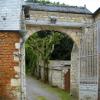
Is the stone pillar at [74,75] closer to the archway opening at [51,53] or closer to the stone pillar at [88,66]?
the stone pillar at [88,66]

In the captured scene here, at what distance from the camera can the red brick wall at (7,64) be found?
768 centimetres

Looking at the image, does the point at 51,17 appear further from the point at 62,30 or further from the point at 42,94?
the point at 42,94

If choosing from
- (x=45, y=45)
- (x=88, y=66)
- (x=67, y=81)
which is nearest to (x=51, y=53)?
(x=45, y=45)

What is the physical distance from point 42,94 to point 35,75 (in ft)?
43.1

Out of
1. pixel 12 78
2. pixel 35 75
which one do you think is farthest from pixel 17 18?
pixel 35 75

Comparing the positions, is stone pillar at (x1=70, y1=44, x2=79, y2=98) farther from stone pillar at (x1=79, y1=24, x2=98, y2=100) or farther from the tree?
the tree

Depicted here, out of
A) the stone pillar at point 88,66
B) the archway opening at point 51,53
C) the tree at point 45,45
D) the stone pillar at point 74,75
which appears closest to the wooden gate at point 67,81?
the archway opening at point 51,53

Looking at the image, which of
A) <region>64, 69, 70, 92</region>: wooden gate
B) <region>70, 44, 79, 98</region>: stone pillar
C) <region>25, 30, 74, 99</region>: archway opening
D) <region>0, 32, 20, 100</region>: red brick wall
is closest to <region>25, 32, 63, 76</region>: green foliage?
<region>25, 30, 74, 99</region>: archway opening

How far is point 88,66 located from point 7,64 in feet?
35.5

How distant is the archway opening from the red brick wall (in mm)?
19069

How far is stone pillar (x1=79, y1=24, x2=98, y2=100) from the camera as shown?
1736 centimetres

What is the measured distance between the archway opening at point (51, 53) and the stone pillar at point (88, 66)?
826cm

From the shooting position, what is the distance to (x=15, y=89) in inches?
305

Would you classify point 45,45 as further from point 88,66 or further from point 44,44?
point 88,66
